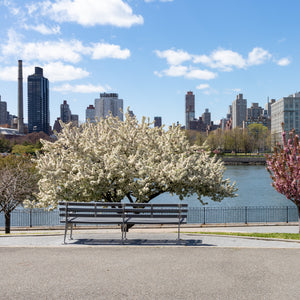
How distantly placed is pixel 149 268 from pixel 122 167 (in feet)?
29.4

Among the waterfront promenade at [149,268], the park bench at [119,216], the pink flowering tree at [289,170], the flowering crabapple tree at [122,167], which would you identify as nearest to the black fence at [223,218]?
the flowering crabapple tree at [122,167]

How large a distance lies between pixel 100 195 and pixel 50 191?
8.56 ft

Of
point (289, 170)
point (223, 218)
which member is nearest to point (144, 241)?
point (289, 170)

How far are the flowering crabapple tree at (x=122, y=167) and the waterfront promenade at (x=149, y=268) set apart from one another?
518cm

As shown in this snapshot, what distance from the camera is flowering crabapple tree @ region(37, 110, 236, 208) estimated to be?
1705 centimetres

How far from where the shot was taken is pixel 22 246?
10.8m

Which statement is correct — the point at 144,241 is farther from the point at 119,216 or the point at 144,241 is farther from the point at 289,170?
the point at 289,170

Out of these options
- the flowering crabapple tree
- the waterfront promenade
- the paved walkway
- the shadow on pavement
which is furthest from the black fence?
the waterfront promenade

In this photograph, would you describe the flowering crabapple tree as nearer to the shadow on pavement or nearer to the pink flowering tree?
the pink flowering tree

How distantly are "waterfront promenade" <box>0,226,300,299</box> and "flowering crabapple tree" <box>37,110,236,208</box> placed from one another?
5.18 metres

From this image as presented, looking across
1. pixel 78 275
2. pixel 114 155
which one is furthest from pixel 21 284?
pixel 114 155

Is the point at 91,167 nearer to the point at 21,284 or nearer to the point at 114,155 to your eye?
the point at 114,155

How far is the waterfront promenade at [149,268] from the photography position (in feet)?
23.0

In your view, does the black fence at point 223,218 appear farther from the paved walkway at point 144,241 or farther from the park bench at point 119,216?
the park bench at point 119,216
